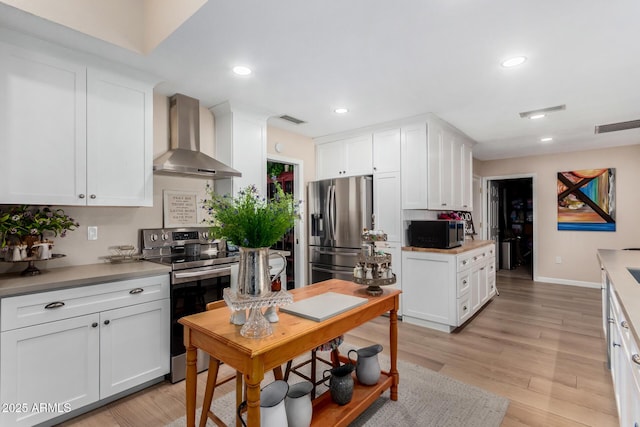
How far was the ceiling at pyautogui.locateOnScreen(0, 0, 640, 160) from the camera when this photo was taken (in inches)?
71.7

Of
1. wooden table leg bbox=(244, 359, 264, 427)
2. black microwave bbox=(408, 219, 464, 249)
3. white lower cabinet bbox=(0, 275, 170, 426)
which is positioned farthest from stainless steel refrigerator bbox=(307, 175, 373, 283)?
wooden table leg bbox=(244, 359, 264, 427)

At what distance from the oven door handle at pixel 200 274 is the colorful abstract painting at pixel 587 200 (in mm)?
6100

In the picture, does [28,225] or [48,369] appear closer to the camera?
[48,369]

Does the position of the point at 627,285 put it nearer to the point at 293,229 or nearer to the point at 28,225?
the point at 293,229

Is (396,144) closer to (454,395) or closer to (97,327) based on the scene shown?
(454,395)

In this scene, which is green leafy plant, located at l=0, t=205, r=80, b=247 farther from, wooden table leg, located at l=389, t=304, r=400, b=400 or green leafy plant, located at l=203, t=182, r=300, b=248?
wooden table leg, located at l=389, t=304, r=400, b=400

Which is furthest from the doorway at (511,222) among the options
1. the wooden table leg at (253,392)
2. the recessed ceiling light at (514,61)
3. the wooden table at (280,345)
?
the wooden table leg at (253,392)

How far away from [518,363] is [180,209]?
11.4 feet

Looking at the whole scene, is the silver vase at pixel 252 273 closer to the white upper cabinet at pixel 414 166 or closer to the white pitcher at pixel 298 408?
the white pitcher at pixel 298 408

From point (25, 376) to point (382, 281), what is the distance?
2189mm

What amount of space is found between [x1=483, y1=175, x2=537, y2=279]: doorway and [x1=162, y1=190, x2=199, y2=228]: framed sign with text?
5974mm

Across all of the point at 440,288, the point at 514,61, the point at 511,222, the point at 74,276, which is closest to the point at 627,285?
the point at 514,61

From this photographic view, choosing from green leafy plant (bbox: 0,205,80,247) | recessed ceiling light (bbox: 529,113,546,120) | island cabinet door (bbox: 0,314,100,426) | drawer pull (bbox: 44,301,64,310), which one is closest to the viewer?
island cabinet door (bbox: 0,314,100,426)

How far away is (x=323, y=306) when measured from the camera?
1.77m
